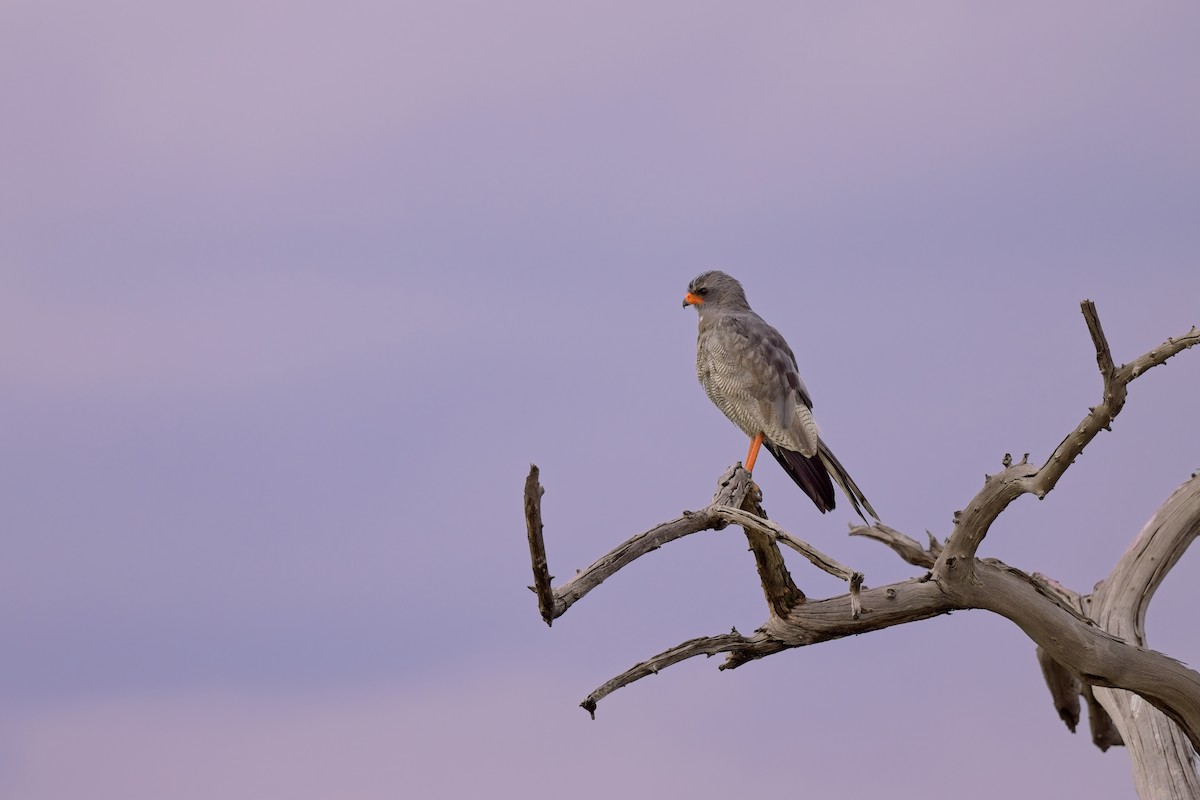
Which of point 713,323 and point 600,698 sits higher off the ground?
point 713,323

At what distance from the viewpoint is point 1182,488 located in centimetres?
820

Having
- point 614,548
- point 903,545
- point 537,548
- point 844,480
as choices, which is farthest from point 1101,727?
point 537,548

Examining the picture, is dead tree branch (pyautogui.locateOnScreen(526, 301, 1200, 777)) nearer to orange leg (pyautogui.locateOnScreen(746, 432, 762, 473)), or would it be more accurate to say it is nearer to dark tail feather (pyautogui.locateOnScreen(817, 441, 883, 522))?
dark tail feather (pyautogui.locateOnScreen(817, 441, 883, 522))

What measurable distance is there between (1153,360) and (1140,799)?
3.80 m

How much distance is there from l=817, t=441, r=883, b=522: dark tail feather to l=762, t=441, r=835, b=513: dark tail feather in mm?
55

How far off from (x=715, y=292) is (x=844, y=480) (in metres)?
1.82

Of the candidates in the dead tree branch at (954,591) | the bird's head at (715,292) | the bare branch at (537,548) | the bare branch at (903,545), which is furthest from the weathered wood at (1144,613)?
the bare branch at (537,548)

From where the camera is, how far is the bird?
7.79 m

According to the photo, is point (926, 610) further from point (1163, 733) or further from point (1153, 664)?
point (1163, 733)

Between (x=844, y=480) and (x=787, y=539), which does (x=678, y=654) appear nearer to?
(x=787, y=539)

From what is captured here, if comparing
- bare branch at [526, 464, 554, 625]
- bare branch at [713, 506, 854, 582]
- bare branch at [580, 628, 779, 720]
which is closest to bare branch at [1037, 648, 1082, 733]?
bare branch at [580, 628, 779, 720]

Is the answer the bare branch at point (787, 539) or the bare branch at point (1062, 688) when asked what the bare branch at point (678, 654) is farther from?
the bare branch at point (1062, 688)

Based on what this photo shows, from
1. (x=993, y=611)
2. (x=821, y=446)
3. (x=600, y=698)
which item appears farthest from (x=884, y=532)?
(x=600, y=698)

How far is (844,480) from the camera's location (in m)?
7.65
